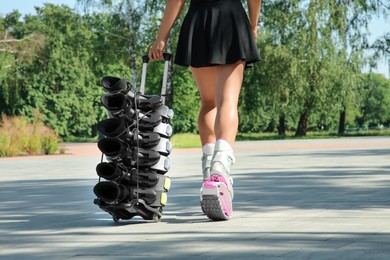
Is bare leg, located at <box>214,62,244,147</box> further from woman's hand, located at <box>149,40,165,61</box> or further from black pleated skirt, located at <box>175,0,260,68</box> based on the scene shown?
woman's hand, located at <box>149,40,165,61</box>

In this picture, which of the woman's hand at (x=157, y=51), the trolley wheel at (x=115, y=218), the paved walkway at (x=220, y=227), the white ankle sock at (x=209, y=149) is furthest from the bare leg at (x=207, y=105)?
the trolley wheel at (x=115, y=218)

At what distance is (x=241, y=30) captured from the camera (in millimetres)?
6531

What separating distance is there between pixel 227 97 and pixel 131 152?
0.83 metres

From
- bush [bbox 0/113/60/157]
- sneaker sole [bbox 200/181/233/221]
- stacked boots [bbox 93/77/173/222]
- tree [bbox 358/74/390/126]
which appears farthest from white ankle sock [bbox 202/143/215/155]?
tree [bbox 358/74/390/126]

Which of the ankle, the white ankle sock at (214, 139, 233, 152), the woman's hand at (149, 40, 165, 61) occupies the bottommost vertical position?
the ankle

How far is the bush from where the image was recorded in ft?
91.6

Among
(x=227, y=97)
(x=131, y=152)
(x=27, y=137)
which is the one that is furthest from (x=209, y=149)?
(x=27, y=137)

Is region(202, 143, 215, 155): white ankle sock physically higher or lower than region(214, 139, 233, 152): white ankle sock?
lower

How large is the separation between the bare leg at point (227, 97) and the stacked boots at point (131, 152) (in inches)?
14.8

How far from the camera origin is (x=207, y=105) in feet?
22.7

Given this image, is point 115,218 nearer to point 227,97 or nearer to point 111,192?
point 111,192

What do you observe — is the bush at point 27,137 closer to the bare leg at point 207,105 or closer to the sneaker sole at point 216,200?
the bare leg at point 207,105

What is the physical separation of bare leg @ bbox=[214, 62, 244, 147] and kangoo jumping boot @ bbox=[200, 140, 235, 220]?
9cm

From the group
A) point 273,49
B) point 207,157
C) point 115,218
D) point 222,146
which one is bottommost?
point 115,218
